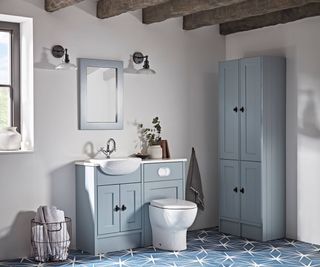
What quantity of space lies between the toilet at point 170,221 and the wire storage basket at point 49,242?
905mm

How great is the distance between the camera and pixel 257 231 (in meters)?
5.96

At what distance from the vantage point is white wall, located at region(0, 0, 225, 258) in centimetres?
534

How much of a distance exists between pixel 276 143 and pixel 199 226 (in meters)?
1.36

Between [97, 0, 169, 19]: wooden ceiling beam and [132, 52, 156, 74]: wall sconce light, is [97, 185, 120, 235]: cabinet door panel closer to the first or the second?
[132, 52, 156, 74]: wall sconce light

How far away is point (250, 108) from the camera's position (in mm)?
5977

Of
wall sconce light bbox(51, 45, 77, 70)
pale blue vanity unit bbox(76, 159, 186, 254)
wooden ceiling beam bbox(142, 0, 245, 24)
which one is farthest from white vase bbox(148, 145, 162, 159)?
wooden ceiling beam bbox(142, 0, 245, 24)

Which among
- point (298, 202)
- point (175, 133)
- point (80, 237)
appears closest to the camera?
point (80, 237)

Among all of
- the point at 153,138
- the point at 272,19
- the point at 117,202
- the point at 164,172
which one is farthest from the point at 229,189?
the point at 272,19

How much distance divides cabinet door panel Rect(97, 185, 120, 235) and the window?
112cm

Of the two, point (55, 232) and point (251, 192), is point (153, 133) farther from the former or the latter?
point (55, 232)

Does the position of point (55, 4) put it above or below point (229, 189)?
above

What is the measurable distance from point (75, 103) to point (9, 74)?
688 mm

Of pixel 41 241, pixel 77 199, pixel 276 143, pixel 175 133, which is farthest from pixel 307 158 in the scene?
pixel 41 241

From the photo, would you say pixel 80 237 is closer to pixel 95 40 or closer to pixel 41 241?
pixel 41 241
